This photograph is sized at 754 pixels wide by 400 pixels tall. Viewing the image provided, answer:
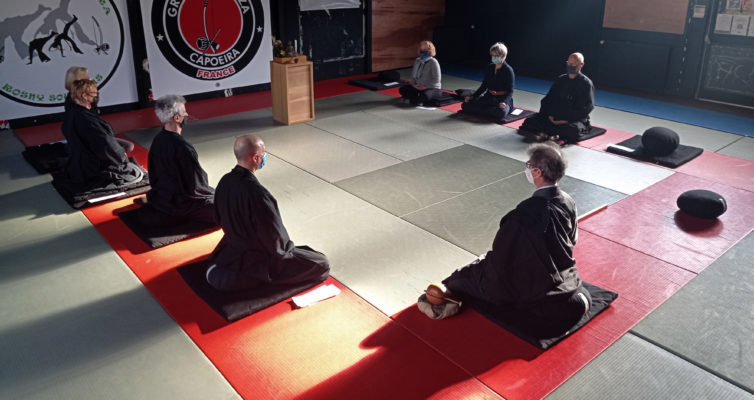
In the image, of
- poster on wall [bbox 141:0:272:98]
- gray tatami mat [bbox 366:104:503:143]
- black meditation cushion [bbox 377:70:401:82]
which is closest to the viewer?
gray tatami mat [bbox 366:104:503:143]

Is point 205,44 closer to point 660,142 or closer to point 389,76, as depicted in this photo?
point 389,76

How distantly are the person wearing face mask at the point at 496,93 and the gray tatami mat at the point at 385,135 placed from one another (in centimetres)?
144

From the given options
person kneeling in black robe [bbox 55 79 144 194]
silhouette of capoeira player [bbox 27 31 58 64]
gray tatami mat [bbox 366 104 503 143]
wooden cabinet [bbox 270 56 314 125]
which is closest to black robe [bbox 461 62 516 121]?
gray tatami mat [bbox 366 104 503 143]

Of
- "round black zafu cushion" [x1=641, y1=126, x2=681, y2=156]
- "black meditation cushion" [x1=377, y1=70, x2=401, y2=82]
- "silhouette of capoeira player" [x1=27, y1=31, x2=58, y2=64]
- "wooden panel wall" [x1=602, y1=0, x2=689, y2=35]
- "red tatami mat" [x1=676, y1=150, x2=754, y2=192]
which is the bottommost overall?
"red tatami mat" [x1=676, y1=150, x2=754, y2=192]

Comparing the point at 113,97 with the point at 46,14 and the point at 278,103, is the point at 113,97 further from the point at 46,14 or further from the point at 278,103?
the point at 278,103

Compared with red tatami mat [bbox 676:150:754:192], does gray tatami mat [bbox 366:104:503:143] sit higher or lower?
higher

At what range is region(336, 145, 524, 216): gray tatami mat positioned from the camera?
23.4 feet

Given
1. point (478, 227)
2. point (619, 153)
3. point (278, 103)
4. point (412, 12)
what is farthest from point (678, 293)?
point (412, 12)

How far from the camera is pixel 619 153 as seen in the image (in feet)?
28.9

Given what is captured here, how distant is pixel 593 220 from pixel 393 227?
230cm

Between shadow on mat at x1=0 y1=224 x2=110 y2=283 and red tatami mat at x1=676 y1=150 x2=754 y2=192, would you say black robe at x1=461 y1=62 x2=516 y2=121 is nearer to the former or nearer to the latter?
red tatami mat at x1=676 y1=150 x2=754 y2=192

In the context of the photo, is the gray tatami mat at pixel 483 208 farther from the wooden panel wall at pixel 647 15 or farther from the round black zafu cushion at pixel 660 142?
the wooden panel wall at pixel 647 15

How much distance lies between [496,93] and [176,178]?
6346 mm

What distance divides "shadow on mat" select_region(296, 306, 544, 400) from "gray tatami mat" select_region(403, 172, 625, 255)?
1.40m
